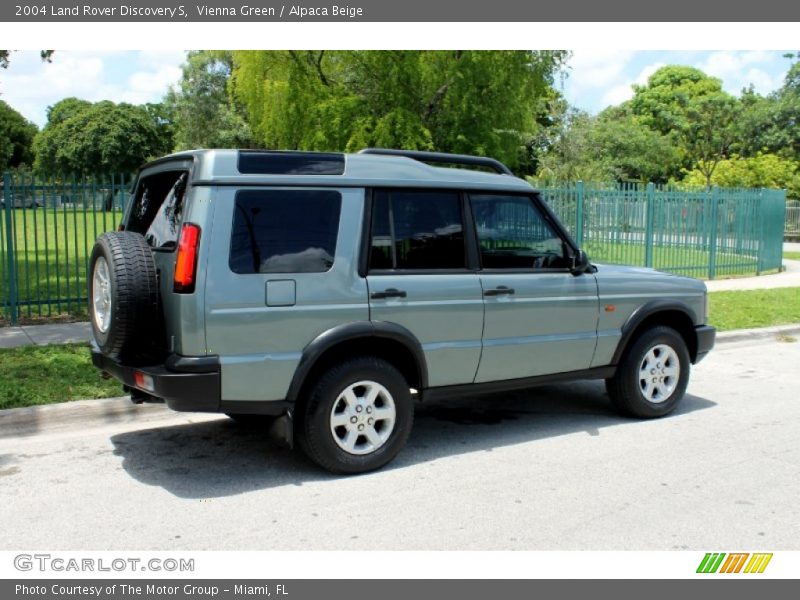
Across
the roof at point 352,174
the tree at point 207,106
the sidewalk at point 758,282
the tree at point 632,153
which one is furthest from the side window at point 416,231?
the tree at point 207,106

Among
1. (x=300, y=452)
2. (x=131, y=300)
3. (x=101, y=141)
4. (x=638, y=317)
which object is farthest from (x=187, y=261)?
(x=101, y=141)

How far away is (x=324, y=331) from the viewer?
484 centimetres

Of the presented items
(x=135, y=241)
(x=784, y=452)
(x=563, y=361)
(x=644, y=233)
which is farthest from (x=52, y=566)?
(x=644, y=233)

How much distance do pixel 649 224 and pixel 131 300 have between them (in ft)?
45.6

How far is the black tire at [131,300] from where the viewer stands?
462 cm

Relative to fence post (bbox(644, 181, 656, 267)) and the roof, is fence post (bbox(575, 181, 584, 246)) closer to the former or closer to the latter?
fence post (bbox(644, 181, 656, 267))

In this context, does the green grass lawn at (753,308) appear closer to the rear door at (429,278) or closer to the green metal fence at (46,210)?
the rear door at (429,278)

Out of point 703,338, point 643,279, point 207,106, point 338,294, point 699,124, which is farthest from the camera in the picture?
point 699,124

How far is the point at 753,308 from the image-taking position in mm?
12820

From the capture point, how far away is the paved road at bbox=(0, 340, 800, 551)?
165 inches

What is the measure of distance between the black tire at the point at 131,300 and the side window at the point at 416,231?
4.63ft

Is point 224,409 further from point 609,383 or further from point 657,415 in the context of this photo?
point 657,415

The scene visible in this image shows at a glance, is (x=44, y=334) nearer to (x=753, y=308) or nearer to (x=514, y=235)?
(x=514, y=235)

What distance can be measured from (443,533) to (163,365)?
1919 mm
